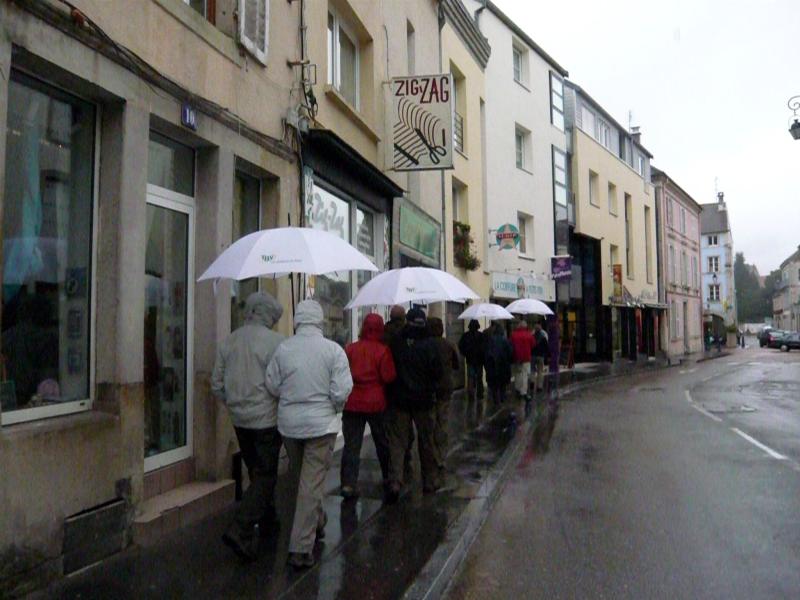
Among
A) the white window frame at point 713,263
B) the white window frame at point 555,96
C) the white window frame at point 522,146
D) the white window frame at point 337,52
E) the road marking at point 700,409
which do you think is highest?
the white window frame at point 555,96

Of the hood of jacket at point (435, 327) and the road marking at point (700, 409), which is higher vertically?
the hood of jacket at point (435, 327)

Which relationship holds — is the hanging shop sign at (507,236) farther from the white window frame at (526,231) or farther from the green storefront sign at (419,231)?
the green storefront sign at (419,231)

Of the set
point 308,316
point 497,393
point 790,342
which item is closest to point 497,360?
point 497,393

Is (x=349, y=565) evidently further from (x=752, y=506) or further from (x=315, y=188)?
(x=315, y=188)

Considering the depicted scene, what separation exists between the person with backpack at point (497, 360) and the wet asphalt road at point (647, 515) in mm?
2520

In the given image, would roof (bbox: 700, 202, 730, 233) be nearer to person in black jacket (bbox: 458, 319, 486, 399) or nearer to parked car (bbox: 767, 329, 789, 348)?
parked car (bbox: 767, 329, 789, 348)

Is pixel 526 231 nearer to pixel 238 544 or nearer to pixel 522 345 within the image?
pixel 522 345

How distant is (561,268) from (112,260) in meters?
21.4

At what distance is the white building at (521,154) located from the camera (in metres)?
21.3

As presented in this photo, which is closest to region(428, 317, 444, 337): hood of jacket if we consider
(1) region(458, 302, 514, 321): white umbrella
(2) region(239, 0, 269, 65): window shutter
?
(2) region(239, 0, 269, 65): window shutter

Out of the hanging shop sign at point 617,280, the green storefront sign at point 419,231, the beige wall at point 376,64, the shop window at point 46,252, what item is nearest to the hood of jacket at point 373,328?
the shop window at point 46,252

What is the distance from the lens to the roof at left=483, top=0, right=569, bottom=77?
875 inches

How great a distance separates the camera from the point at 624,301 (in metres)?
Result: 33.5

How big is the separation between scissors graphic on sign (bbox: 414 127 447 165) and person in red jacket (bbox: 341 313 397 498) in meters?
6.05
